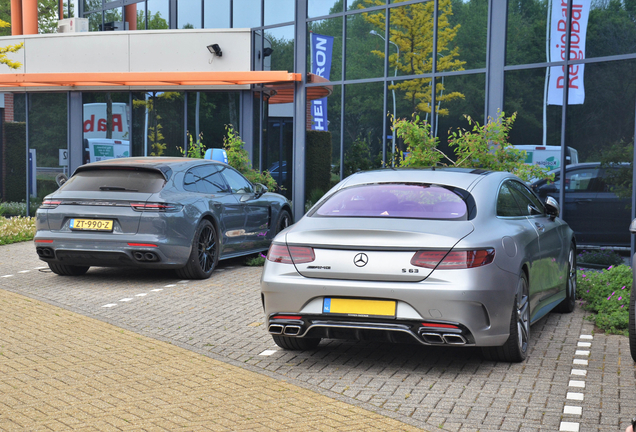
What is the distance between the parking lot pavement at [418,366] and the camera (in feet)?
14.8

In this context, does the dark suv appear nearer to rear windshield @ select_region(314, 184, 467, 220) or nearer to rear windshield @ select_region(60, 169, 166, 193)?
rear windshield @ select_region(60, 169, 166, 193)

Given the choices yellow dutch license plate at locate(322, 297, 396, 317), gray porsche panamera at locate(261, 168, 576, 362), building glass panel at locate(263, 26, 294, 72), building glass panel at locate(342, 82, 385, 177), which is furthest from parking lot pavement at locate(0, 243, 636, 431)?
building glass panel at locate(263, 26, 294, 72)

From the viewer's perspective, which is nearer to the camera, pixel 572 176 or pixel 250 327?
pixel 250 327

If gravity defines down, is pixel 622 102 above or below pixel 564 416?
above

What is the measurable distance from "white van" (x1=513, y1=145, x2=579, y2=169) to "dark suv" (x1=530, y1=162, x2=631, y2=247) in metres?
0.11

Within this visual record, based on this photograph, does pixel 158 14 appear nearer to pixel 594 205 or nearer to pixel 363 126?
pixel 363 126

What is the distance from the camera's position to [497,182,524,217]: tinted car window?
19.3 ft

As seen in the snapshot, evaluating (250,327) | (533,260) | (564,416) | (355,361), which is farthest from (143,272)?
(564,416)

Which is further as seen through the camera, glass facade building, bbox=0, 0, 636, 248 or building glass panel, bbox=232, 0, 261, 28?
building glass panel, bbox=232, 0, 261, 28

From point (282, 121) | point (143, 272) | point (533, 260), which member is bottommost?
point (143, 272)

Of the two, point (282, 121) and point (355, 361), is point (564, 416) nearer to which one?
point (355, 361)

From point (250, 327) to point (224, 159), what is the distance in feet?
30.0

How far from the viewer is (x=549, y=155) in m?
11.5

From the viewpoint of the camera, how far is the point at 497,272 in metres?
5.18
